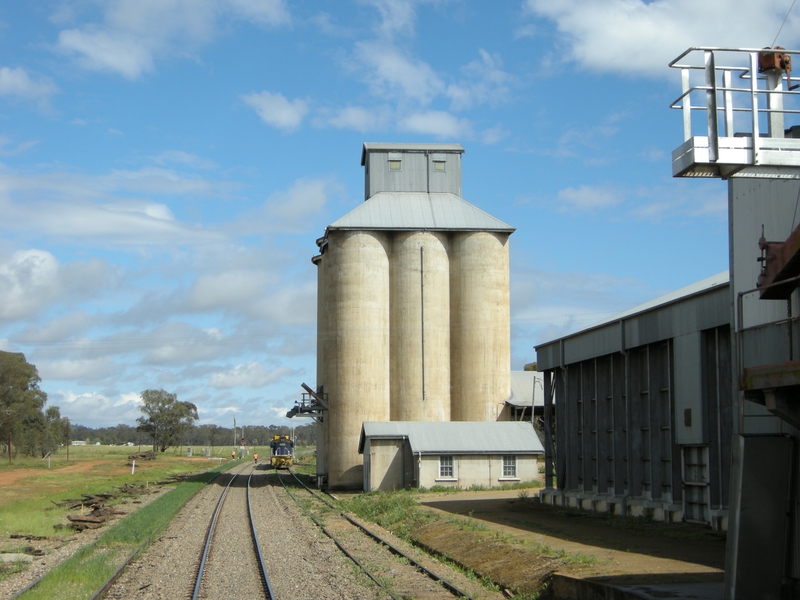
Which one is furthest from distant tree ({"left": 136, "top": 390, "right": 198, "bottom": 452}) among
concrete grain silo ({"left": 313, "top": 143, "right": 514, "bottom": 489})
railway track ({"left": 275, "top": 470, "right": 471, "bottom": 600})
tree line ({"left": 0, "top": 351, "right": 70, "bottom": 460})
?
railway track ({"left": 275, "top": 470, "right": 471, "bottom": 600})

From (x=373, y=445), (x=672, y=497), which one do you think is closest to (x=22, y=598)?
(x=672, y=497)

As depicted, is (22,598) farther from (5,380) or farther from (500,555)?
(5,380)

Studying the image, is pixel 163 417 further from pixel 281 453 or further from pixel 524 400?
pixel 524 400

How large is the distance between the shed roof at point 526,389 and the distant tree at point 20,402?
212 ft

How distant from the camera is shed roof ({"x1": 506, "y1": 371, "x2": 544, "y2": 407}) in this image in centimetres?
5100

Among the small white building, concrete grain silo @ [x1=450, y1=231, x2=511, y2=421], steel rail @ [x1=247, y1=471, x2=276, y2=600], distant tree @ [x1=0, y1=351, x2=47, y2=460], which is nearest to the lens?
steel rail @ [x1=247, y1=471, x2=276, y2=600]

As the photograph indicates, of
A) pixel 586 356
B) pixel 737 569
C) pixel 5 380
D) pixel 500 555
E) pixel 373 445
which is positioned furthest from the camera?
pixel 5 380

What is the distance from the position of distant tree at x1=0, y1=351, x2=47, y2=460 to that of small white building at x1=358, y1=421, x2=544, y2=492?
222ft

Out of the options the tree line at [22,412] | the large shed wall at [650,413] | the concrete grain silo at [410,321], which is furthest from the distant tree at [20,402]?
the large shed wall at [650,413]

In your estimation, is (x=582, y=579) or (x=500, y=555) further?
(x=500, y=555)

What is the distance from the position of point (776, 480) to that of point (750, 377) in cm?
217

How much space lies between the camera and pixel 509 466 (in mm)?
43719

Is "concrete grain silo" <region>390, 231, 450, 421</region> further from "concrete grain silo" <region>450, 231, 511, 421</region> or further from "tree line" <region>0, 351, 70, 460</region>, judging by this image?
"tree line" <region>0, 351, 70, 460</region>

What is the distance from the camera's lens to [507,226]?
52719 mm
